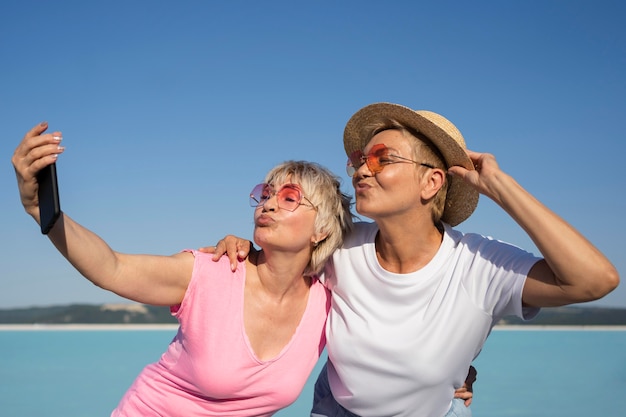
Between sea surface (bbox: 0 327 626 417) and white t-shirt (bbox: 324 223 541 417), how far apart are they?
18.6 ft

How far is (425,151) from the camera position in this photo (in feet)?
10.00

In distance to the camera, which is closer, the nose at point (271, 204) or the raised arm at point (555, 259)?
the raised arm at point (555, 259)

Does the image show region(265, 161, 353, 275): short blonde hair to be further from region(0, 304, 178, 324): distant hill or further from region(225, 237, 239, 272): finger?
region(0, 304, 178, 324): distant hill

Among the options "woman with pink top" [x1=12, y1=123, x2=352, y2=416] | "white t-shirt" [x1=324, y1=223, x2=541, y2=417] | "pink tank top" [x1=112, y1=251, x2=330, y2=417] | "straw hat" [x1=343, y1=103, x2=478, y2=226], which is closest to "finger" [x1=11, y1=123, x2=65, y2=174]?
"woman with pink top" [x1=12, y1=123, x2=352, y2=416]

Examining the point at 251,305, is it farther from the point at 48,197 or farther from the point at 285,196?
the point at 48,197

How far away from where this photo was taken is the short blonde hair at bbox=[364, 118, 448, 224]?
3041 mm

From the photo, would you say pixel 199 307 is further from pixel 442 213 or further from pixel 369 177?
pixel 442 213

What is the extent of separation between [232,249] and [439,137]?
1.11 meters

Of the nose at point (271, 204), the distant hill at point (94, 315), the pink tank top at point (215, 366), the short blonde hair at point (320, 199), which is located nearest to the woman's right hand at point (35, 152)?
the pink tank top at point (215, 366)

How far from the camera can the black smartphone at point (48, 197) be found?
1.96m

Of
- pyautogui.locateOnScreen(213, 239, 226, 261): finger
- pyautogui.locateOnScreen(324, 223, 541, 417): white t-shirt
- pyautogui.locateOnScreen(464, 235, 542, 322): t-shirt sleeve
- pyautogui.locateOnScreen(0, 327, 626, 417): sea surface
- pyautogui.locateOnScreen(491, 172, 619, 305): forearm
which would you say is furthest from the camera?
pyautogui.locateOnScreen(0, 327, 626, 417): sea surface

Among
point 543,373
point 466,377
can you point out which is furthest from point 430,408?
point 543,373

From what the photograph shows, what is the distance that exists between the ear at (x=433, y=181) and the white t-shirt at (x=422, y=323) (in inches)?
9.6

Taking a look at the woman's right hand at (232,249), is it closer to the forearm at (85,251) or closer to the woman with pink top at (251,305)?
the woman with pink top at (251,305)
